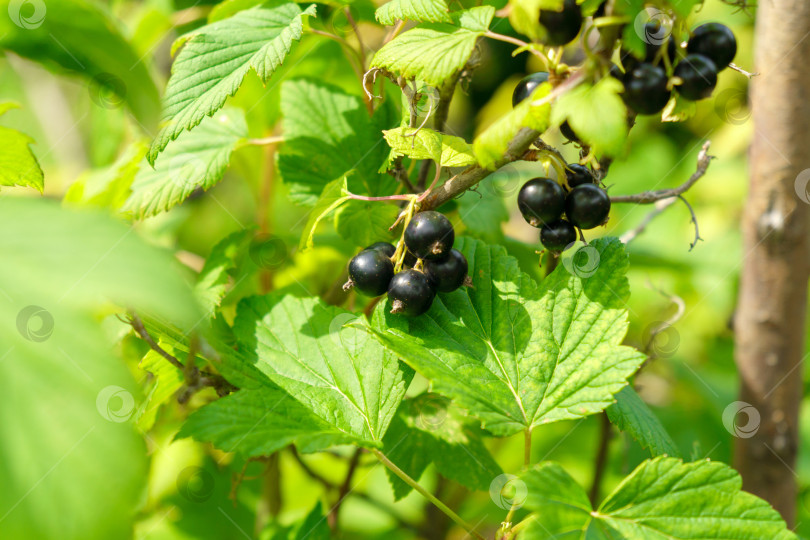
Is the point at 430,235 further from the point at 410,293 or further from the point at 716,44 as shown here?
the point at 716,44

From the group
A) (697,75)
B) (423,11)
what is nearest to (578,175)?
(697,75)

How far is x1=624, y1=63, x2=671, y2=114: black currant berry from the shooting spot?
647 mm

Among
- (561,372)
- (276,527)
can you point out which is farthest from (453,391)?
(276,527)

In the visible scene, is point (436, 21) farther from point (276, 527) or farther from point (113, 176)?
point (276, 527)

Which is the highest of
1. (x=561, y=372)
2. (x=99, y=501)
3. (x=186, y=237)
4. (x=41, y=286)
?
(x=41, y=286)

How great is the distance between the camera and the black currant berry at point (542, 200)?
2.35ft

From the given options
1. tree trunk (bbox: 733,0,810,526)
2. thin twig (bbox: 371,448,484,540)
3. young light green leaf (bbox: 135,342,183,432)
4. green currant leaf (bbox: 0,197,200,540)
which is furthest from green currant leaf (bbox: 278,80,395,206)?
tree trunk (bbox: 733,0,810,526)

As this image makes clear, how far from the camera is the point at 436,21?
71cm

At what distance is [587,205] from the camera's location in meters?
0.71

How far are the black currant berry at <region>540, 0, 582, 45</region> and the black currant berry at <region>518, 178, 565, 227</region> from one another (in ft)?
0.53

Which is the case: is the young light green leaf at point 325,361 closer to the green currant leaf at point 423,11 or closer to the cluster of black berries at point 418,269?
the cluster of black berries at point 418,269

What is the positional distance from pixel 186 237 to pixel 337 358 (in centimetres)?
197

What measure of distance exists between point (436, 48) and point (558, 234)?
257 millimetres

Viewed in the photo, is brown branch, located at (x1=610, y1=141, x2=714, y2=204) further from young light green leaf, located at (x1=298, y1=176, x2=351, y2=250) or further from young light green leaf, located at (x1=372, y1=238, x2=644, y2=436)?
young light green leaf, located at (x1=298, y1=176, x2=351, y2=250)
